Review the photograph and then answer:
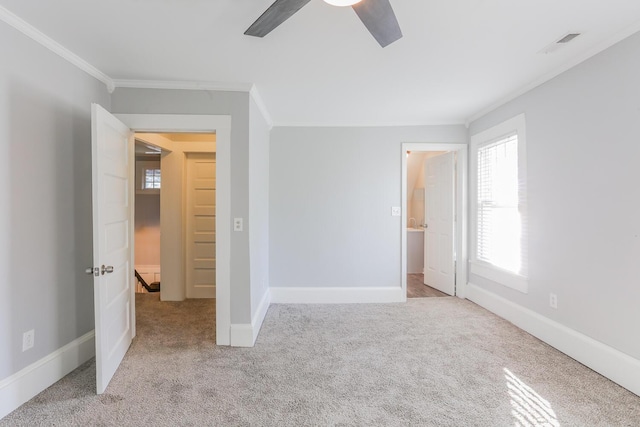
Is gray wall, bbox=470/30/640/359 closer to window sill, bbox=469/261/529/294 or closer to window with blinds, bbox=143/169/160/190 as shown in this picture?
window sill, bbox=469/261/529/294

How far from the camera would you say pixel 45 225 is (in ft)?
6.52

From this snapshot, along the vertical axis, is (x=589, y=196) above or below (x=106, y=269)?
above

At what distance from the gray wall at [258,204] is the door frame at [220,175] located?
8.1 inches

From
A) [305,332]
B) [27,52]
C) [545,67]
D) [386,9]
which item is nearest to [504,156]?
[545,67]

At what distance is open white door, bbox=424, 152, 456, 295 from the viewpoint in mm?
4023

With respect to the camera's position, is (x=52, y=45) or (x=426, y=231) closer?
(x=52, y=45)

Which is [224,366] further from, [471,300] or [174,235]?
[471,300]

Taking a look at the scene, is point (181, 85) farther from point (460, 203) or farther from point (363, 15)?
point (460, 203)

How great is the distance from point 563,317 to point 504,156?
1646 mm

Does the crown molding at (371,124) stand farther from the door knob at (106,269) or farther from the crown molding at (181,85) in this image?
the door knob at (106,269)

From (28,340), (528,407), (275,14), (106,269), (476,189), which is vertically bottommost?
(528,407)

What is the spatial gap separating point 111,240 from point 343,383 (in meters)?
1.96

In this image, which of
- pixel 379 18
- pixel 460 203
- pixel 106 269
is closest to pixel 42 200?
pixel 106 269

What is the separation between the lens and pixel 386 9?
4.32 ft
